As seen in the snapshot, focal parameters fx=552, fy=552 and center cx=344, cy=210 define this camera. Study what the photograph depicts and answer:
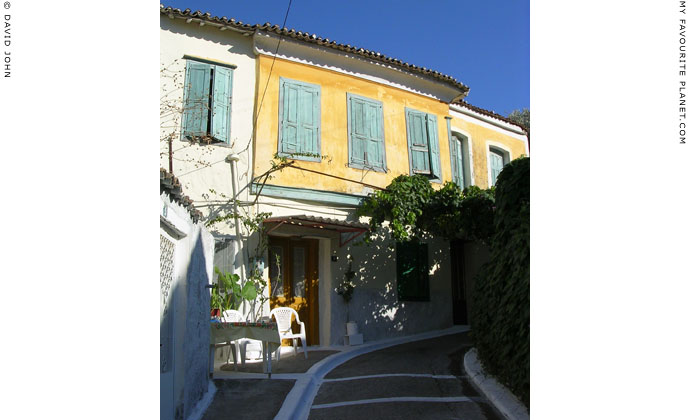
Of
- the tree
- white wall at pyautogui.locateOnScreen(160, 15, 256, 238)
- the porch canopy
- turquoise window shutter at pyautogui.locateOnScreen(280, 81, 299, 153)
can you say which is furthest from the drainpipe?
the tree

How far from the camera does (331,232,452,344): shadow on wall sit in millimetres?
10875

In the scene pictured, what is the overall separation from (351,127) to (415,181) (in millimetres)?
1752

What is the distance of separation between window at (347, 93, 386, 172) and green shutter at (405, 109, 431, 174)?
77 cm

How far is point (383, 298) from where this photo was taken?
37.7ft

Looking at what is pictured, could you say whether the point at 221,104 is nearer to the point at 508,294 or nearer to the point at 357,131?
the point at 357,131

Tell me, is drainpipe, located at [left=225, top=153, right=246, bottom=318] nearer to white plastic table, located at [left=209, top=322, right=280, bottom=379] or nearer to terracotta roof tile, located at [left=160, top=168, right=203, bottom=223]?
white plastic table, located at [left=209, top=322, right=280, bottom=379]

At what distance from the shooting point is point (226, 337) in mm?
7098

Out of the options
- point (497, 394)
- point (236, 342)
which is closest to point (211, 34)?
point (236, 342)

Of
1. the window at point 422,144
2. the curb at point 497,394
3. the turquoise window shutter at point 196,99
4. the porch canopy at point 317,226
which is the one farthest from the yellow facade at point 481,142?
the curb at point 497,394

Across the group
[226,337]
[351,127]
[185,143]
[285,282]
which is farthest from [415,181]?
[226,337]

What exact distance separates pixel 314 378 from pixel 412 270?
5.22m
